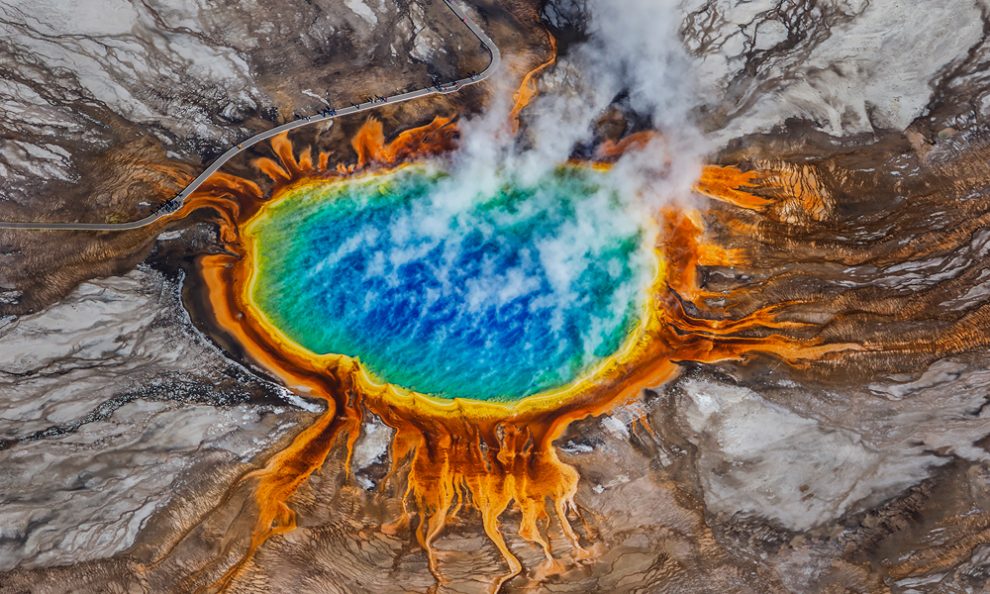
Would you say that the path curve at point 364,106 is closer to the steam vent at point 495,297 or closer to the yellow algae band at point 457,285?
the steam vent at point 495,297

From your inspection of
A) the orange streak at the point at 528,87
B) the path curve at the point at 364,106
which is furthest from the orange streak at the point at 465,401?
the orange streak at the point at 528,87

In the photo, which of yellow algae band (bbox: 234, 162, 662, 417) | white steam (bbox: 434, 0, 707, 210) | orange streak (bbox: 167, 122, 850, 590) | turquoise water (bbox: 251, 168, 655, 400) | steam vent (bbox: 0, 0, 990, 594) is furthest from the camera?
turquoise water (bbox: 251, 168, 655, 400)

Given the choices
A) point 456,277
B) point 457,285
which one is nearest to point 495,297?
point 457,285

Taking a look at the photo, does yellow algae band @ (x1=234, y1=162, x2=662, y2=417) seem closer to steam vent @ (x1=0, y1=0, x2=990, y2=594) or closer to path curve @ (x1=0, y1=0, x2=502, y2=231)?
steam vent @ (x1=0, y1=0, x2=990, y2=594)

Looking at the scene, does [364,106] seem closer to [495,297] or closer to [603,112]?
[495,297]

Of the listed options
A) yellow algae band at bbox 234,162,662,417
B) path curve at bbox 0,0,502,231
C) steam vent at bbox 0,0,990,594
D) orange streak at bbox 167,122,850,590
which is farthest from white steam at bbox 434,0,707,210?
orange streak at bbox 167,122,850,590

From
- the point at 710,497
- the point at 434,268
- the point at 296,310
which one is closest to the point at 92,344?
the point at 296,310

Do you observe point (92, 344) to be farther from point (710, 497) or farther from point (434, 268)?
point (710, 497)
